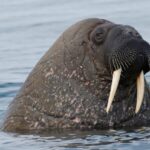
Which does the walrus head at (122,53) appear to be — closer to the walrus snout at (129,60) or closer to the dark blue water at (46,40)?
the walrus snout at (129,60)

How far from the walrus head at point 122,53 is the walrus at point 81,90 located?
1 cm

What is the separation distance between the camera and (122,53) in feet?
34.7

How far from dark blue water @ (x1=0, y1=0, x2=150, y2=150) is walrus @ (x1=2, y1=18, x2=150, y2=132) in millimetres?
228

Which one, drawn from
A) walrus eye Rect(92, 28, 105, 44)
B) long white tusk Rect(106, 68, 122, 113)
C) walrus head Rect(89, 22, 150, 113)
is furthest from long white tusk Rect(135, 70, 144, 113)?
walrus eye Rect(92, 28, 105, 44)

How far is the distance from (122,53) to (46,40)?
864cm

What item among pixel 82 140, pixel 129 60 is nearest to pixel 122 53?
pixel 129 60

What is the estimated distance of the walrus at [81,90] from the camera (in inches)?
432

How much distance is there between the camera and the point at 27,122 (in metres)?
11.3

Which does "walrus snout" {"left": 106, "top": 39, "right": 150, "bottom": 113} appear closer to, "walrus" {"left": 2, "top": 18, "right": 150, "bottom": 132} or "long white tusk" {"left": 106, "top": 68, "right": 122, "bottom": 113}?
"long white tusk" {"left": 106, "top": 68, "right": 122, "bottom": 113}

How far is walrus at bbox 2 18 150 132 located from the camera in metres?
11.0

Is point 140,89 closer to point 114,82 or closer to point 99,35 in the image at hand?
point 114,82

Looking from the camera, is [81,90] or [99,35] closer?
[99,35]

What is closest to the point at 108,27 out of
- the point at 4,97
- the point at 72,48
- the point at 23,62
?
the point at 72,48

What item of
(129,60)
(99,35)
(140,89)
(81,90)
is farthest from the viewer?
(81,90)
